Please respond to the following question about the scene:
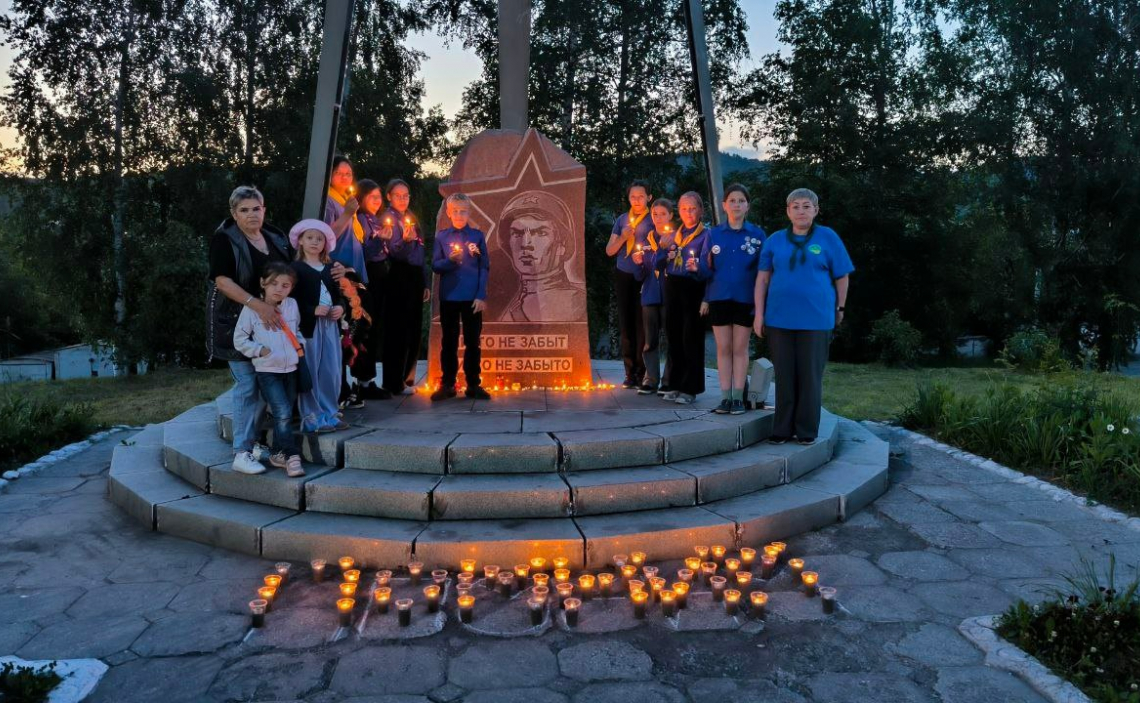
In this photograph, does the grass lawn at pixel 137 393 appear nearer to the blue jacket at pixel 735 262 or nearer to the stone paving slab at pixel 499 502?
the stone paving slab at pixel 499 502

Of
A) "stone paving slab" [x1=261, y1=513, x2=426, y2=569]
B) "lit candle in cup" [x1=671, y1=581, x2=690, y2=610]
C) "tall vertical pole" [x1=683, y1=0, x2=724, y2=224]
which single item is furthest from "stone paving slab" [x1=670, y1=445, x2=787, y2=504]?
"tall vertical pole" [x1=683, y1=0, x2=724, y2=224]

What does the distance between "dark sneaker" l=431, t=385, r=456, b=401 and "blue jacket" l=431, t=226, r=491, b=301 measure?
810mm

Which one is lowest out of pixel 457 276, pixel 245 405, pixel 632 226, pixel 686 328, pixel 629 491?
pixel 629 491

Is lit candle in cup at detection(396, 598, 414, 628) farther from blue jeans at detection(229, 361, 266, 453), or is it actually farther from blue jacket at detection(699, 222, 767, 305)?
blue jacket at detection(699, 222, 767, 305)

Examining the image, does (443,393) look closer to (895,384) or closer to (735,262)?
(735,262)

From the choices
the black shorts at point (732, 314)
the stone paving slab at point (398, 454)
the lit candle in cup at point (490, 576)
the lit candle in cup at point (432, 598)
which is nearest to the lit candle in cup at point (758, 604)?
the lit candle in cup at point (490, 576)

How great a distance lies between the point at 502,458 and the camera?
4.72 meters

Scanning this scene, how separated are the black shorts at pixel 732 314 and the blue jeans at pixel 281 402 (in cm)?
323

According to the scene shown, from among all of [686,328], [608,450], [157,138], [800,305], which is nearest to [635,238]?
[686,328]

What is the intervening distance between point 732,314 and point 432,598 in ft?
11.1

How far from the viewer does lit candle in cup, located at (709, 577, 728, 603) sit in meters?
3.56

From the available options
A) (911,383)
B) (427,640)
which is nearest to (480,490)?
(427,640)

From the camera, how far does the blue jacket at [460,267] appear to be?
623cm

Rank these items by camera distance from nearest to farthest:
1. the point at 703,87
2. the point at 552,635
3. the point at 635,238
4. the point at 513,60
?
the point at 552,635 → the point at 635,238 → the point at 703,87 → the point at 513,60
